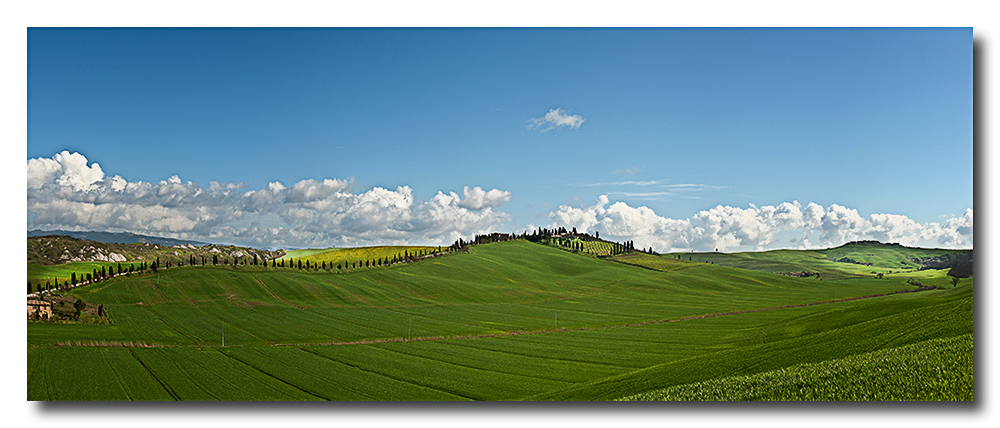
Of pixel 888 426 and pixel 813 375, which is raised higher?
pixel 813 375

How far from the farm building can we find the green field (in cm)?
59

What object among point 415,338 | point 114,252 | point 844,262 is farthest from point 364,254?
point 844,262

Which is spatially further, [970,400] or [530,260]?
[530,260]

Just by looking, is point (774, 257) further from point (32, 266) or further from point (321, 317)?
point (32, 266)

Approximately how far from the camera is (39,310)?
18625 millimetres

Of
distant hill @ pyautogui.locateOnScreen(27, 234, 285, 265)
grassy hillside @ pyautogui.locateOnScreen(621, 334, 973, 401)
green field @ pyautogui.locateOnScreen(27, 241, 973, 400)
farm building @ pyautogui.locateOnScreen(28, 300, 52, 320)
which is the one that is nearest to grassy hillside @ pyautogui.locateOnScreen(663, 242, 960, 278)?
green field @ pyautogui.locateOnScreen(27, 241, 973, 400)

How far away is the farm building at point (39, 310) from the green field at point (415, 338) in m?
0.59

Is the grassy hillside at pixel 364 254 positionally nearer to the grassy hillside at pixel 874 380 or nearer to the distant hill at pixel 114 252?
the distant hill at pixel 114 252

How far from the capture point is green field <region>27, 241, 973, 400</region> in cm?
1208

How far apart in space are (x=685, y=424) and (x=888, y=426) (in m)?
3.30

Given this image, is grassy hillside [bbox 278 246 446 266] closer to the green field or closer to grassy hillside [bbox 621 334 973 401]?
the green field

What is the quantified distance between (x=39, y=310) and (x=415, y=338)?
Answer: 51.4 feet

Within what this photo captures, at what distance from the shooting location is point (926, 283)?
147 feet

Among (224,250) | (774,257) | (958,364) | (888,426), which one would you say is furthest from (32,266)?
(774,257)
